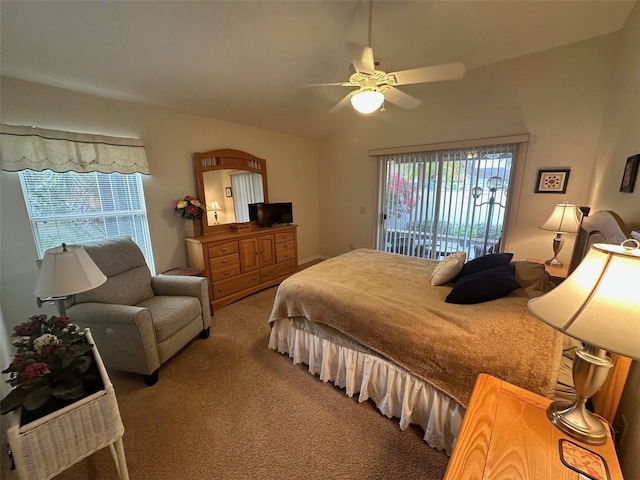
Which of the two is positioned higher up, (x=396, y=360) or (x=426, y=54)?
(x=426, y=54)

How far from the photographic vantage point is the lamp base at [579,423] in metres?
0.80

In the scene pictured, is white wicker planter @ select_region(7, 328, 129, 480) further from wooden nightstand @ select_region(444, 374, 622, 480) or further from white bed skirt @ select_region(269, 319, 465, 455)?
wooden nightstand @ select_region(444, 374, 622, 480)

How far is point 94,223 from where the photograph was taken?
2.59 metres

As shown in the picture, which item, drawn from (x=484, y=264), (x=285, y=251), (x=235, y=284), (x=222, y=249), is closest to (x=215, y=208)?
(x=222, y=249)

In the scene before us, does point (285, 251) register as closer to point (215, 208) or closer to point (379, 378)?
point (215, 208)

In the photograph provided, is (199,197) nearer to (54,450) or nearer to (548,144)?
(54,450)

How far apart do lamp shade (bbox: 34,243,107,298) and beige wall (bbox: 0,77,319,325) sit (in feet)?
4.45

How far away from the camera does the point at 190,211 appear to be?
10.0ft

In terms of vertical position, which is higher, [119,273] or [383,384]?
[119,273]

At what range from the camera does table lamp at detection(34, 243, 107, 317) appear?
51.9 inches

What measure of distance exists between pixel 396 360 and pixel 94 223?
3108 millimetres

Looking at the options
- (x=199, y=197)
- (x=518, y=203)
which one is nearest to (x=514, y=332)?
(x=518, y=203)

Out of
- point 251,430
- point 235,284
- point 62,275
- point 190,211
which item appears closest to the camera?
point 62,275

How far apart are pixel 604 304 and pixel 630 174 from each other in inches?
59.5
